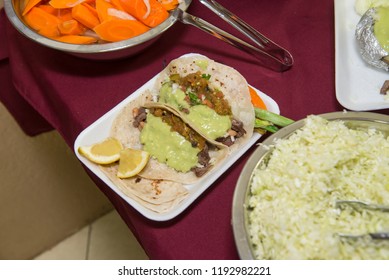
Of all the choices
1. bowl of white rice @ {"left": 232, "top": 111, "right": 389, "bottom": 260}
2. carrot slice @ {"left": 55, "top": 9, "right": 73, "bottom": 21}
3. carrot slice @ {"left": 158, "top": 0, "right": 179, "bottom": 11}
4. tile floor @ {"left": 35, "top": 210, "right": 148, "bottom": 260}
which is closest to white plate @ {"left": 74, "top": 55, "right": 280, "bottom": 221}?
bowl of white rice @ {"left": 232, "top": 111, "right": 389, "bottom": 260}

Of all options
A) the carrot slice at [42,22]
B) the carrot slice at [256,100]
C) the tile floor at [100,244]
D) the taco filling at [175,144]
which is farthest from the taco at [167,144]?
the tile floor at [100,244]

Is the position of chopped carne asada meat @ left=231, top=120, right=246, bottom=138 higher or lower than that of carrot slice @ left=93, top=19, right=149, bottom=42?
higher

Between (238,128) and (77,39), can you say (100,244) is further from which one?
(238,128)

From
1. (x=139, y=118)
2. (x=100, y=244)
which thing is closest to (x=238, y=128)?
(x=139, y=118)

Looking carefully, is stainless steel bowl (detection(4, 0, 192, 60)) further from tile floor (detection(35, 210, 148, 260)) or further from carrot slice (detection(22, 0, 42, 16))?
tile floor (detection(35, 210, 148, 260))

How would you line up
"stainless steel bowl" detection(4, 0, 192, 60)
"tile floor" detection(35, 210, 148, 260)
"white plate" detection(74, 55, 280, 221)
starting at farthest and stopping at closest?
"tile floor" detection(35, 210, 148, 260)
"stainless steel bowl" detection(4, 0, 192, 60)
"white plate" detection(74, 55, 280, 221)

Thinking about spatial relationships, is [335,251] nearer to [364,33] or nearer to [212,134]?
[212,134]
